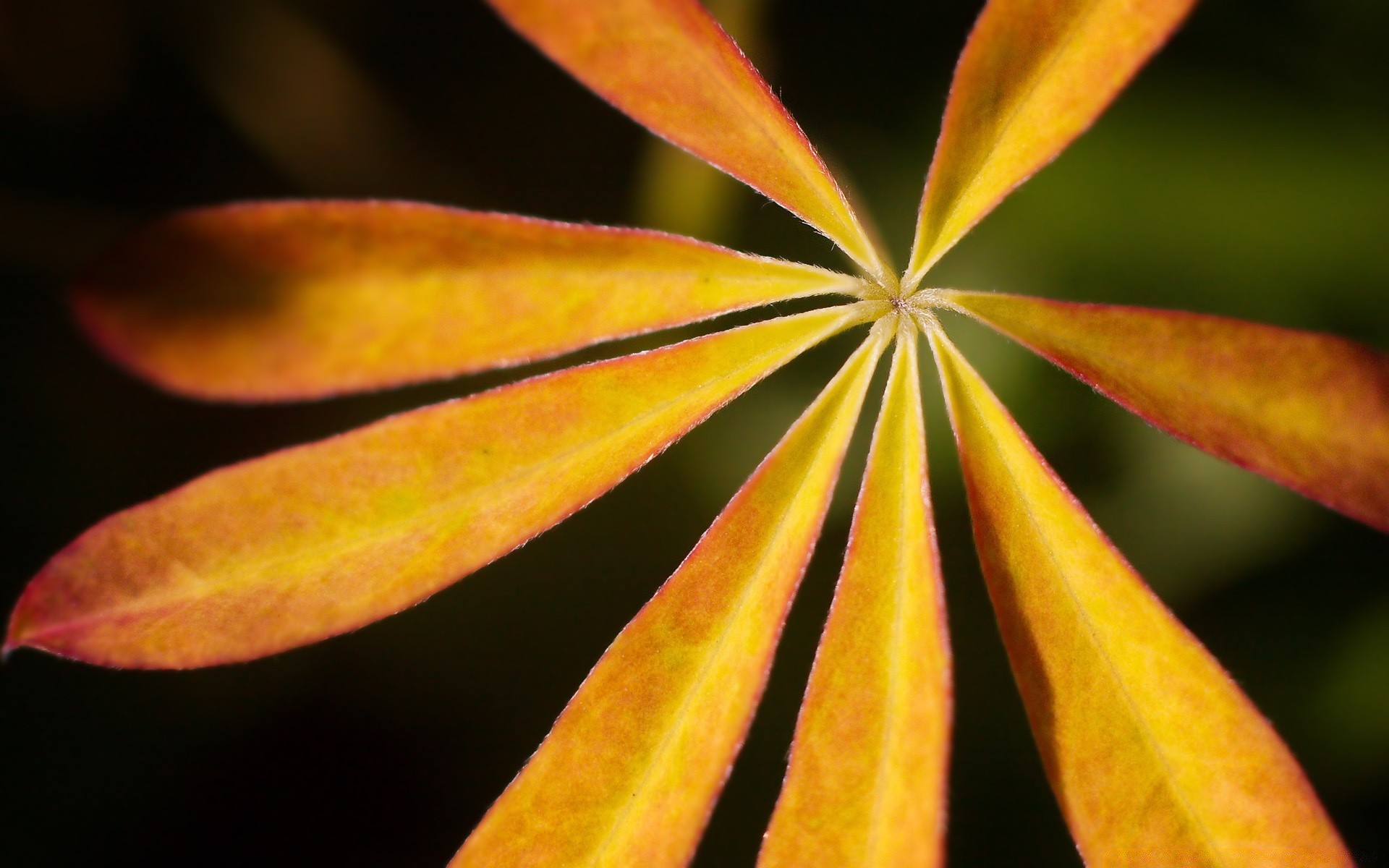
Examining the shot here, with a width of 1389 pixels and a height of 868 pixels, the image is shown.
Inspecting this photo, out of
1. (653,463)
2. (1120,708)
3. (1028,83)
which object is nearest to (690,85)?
(1028,83)

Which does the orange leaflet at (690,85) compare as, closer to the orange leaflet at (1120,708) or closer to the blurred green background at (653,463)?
the orange leaflet at (1120,708)

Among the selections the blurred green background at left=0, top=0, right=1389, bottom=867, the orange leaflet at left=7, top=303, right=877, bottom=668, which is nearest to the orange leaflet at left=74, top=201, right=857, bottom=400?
the orange leaflet at left=7, top=303, right=877, bottom=668

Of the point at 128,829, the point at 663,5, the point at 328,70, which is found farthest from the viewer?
the point at 328,70

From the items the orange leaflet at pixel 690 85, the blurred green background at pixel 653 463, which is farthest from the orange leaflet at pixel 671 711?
the blurred green background at pixel 653 463

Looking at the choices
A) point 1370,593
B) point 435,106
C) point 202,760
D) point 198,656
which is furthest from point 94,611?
point 1370,593

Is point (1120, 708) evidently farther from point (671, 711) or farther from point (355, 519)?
point (355, 519)

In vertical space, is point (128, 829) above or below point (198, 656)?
below

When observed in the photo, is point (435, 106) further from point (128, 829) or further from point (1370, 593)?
point (1370, 593)
